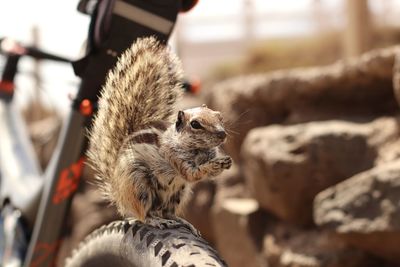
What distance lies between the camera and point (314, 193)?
2166mm

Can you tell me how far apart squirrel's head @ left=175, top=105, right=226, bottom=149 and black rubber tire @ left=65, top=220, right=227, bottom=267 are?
12cm

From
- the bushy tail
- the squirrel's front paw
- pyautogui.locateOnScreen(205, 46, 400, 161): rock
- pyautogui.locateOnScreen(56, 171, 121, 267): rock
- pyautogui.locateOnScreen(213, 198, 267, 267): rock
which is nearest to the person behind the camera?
the squirrel's front paw

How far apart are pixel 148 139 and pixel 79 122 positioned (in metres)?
0.50

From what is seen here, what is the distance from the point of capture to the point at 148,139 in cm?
94

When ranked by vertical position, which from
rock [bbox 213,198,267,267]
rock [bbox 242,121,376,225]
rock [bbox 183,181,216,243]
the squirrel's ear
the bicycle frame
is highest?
the squirrel's ear

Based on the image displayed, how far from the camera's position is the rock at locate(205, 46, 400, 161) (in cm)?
220

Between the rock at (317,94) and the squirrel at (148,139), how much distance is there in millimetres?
965

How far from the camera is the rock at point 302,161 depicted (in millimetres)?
2066

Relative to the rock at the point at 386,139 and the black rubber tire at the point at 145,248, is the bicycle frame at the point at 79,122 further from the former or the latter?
the rock at the point at 386,139

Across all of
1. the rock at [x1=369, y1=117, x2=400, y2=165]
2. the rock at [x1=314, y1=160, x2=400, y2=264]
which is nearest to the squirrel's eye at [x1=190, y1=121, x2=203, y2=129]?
the rock at [x1=314, y1=160, x2=400, y2=264]

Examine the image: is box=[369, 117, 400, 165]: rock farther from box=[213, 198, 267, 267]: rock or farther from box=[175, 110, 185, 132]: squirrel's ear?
box=[175, 110, 185, 132]: squirrel's ear

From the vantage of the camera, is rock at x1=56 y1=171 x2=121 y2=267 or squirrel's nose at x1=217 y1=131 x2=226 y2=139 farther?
rock at x1=56 y1=171 x2=121 y2=267

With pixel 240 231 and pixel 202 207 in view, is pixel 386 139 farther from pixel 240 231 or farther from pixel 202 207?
pixel 202 207

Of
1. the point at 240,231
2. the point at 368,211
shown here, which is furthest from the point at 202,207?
the point at 368,211
